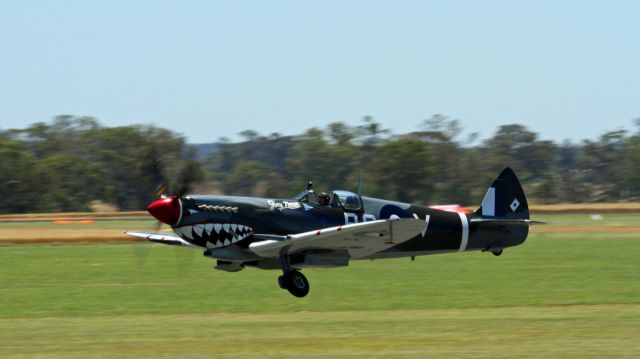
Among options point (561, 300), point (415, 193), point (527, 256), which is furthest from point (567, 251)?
point (415, 193)

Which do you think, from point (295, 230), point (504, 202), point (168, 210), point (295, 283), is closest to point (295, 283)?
point (295, 283)

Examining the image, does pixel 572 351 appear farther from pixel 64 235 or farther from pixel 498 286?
pixel 64 235

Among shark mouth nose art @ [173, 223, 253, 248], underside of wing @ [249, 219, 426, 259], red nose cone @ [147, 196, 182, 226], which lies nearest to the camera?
underside of wing @ [249, 219, 426, 259]

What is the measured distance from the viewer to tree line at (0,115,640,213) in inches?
3620

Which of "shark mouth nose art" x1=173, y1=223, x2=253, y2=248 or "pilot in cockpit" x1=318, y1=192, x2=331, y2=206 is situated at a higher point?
"pilot in cockpit" x1=318, y1=192, x2=331, y2=206

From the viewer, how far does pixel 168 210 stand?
1980 cm

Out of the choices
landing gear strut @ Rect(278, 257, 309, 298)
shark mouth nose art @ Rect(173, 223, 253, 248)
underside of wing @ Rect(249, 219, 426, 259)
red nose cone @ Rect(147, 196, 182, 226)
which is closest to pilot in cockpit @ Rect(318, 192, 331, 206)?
underside of wing @ Rect(249, 219, 426, 259)

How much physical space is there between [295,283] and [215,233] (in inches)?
79.0

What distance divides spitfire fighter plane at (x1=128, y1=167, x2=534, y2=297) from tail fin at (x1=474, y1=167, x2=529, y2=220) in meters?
1.78

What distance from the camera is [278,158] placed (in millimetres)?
182000

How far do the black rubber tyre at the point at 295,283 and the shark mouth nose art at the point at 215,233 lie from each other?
1.27 m

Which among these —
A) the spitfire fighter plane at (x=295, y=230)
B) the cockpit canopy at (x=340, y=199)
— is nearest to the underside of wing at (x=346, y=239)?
the spitfire fighter plane at (x=295, y=230)

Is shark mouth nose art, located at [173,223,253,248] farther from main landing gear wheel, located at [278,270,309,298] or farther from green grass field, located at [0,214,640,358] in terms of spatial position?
green grass field, located at [0,214,640,358]

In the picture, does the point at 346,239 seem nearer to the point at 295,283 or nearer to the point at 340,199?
the point at 340,199
